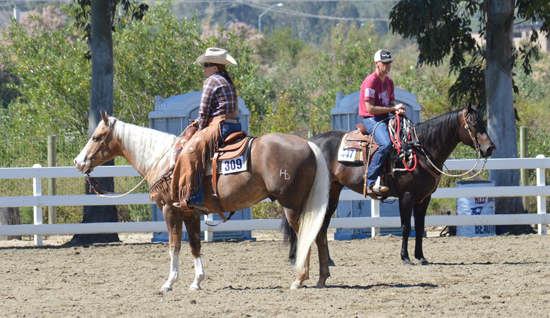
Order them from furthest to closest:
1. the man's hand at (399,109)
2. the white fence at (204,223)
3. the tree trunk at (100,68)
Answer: the tree trunk at (100,68) < the white fence at (204,223) < the man's hand at (399,109)

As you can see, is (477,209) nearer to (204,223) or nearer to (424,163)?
(424,163)

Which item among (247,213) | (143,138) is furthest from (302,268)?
(247,213)

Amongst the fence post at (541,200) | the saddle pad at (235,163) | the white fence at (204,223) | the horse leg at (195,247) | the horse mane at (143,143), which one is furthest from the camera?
the fence post at (541,200)

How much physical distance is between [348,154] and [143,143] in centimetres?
263

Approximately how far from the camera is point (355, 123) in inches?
401

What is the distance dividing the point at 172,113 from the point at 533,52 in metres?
→ 7.20

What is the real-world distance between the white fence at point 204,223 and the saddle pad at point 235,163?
4289 mm

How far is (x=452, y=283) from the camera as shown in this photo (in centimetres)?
602

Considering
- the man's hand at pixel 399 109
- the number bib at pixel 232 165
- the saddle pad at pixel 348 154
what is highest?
the man's hand at pixel 399 109

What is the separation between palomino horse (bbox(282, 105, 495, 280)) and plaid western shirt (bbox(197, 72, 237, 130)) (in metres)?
2.01

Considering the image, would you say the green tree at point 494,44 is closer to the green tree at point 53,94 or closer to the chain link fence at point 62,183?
the chain link fence at point 62,183

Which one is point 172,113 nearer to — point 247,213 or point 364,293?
point 247,213

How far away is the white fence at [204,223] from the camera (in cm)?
978

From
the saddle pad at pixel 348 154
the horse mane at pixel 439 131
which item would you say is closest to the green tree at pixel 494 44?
the horse mane at pixel 439 131
